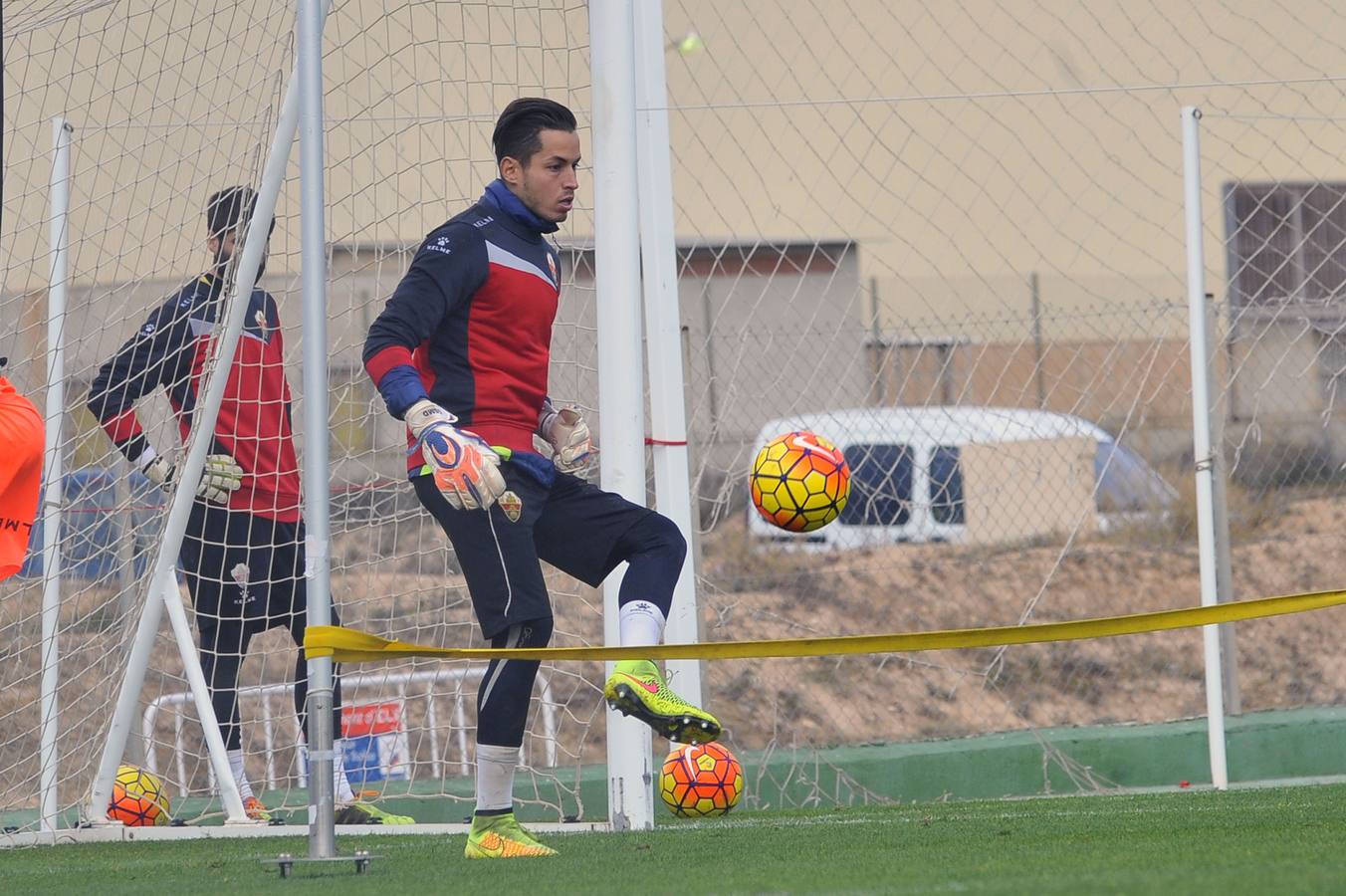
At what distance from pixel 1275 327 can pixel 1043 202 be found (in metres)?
3.14

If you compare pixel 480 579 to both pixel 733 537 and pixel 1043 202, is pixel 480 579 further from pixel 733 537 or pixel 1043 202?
pixel 1043 202

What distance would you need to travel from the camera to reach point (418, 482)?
213 inches

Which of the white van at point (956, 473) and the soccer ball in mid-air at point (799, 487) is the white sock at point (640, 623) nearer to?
the soccer ball in mid-air at point (799, 487)

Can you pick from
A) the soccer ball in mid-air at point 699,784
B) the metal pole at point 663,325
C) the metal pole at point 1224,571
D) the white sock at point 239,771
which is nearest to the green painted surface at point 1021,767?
the metal pole at point 1224,571

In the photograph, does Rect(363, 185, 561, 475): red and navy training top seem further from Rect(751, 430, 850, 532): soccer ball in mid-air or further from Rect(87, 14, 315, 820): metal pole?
Rect(87, 14, 315, 820): metal pole

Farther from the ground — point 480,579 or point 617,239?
point 617,239

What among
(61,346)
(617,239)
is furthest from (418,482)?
(61,346)

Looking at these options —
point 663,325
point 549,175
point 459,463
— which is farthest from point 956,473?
point 459,463

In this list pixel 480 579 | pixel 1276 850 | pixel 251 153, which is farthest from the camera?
pixel 251 153

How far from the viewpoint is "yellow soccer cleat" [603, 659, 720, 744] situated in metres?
4.99

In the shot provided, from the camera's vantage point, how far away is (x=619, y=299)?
20.9 feet

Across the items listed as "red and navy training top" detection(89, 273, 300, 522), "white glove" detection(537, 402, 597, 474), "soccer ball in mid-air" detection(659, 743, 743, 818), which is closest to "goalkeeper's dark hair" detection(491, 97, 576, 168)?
"white glove" detection(537, 402, 597, 474)

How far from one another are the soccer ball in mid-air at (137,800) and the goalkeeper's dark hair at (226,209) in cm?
217

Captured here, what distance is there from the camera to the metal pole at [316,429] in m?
4.93
